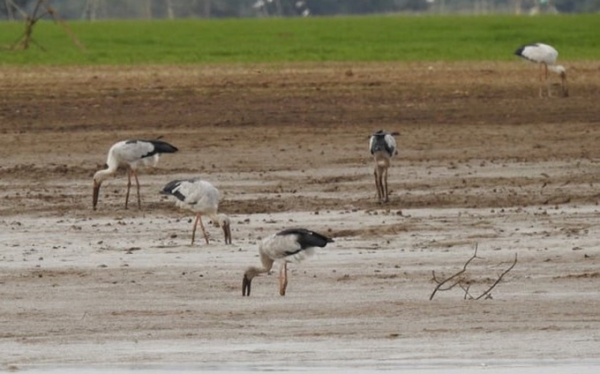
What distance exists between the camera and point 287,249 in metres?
11.5

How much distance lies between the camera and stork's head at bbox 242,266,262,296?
1125cm

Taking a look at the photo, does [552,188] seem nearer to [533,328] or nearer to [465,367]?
A: [533,328]

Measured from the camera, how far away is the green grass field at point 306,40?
36.1 meters

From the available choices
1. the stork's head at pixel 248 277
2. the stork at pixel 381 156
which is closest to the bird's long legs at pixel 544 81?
the stork at pixel 381 156

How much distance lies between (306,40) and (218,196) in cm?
2812

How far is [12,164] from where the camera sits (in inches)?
762

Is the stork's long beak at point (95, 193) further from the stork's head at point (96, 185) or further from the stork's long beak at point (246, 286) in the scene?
the stork's long beak at point (246, 286)

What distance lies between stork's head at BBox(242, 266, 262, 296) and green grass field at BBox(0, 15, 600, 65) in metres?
22.9

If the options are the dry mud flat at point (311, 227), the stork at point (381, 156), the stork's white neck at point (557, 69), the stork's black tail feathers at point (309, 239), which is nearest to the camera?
the dry mud flat at point (311, 227)

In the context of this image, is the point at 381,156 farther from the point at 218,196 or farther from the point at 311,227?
the point at 218,196

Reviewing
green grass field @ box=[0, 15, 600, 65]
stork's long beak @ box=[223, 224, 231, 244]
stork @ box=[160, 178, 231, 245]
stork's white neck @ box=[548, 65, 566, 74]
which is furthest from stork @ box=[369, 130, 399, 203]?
green grass field @ box=[0, 15, 600, 65]

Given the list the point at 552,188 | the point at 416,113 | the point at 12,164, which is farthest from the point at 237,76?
the point at 552,188

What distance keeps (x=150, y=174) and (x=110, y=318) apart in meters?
8.17

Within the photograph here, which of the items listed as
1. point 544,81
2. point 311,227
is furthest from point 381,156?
point 544,81
